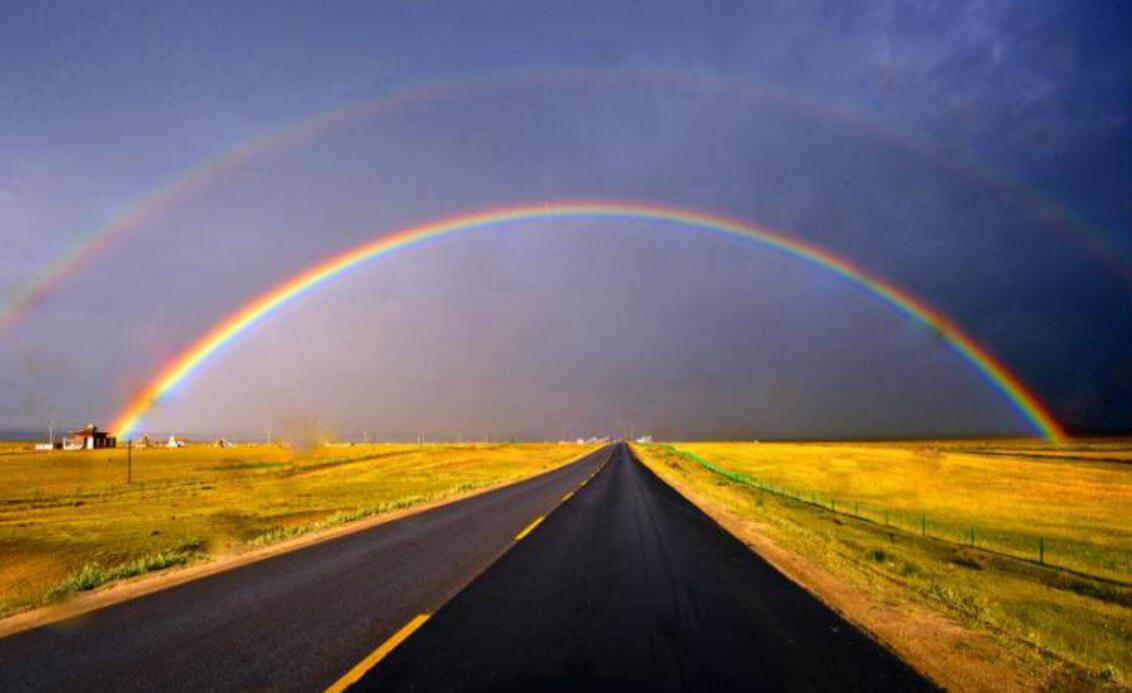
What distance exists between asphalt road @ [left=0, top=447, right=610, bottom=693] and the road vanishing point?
0.09 ft

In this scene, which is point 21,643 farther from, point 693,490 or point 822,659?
point 693,490

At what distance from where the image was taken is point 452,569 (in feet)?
35.0

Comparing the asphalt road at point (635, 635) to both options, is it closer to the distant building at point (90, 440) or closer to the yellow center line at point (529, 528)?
the yellow center line at point (529, 528)

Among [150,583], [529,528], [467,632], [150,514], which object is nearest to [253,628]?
[467,632]

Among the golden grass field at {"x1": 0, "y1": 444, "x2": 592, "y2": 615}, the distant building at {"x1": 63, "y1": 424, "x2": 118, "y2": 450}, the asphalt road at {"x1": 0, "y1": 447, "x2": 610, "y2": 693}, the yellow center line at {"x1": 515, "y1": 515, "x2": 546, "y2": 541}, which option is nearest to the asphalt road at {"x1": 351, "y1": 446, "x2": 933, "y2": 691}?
the asphalt road at {"x1": 0, "y1": 447, "x2": 610, "y2": 693}

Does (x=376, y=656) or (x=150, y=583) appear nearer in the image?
(x=376, y=656)

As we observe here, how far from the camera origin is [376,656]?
19.8ft

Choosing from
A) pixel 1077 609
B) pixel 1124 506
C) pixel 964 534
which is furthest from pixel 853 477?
pixel 1077 609

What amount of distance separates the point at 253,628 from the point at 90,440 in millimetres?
142069

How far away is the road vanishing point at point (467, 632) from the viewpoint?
5586 mm

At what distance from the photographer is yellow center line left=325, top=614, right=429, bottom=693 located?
534cm

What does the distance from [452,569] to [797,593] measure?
17.4ft

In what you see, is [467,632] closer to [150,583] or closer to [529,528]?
[150,583]

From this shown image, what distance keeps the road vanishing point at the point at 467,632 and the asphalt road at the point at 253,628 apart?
1.0 inches
